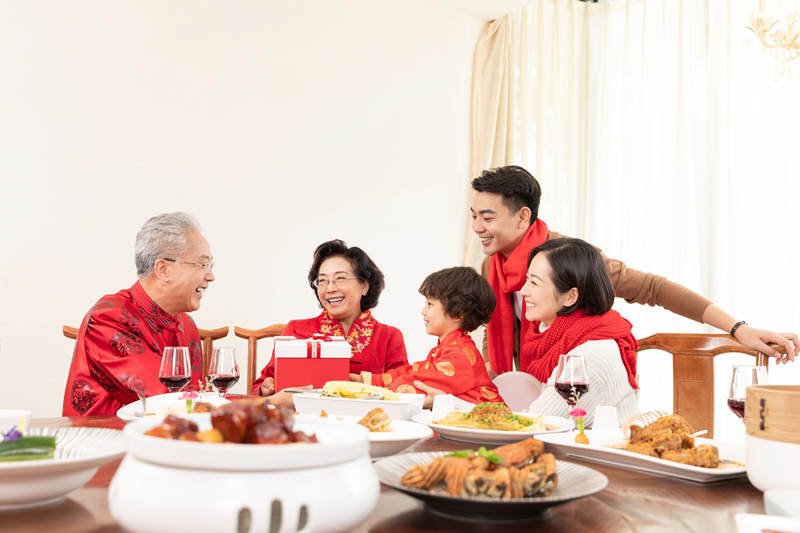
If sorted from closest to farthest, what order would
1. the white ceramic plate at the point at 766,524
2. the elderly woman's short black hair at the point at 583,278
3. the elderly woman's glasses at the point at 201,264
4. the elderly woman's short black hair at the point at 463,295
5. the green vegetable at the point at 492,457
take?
the white ceramic plate at the point at 766,524, the green vegetable at the point at 492,457, the elderly woman's short black hair at the point at 583,278, the elderly woman's glasses at the point at 201,264, the elderly woman's short black hair at the point at 463,295

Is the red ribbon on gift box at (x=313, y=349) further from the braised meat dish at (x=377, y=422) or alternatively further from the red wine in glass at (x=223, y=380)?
the braised meat dish at (x=377, y=422)

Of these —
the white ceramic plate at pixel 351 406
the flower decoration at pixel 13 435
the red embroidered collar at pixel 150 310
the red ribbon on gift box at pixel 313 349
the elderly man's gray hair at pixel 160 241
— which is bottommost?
the white ceramic plate at pixel 351 406

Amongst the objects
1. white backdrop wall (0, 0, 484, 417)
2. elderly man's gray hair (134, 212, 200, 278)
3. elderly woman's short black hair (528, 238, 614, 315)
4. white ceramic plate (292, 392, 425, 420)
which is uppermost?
white backdrop wall (0, 0, 484, 417)

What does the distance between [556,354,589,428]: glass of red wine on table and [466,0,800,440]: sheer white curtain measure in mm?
2864

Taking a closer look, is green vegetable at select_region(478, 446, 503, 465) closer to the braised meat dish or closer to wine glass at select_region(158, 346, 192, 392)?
the braised meat dish

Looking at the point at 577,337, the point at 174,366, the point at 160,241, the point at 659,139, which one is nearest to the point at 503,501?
the point at 174,366

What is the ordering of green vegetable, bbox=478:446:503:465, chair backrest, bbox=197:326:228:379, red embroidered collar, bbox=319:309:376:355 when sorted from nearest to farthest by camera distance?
green vegetable, bbox=478:446:503:465 < red embroidered collar, bbox=319:309:376:355 < chair backrest, bbox=197:326:228:379

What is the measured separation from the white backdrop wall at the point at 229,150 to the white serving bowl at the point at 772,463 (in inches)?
128

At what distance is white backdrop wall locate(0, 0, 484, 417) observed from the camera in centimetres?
332

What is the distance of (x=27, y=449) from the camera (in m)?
0.76

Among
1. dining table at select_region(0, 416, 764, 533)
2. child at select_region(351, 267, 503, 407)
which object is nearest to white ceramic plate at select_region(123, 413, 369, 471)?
dining table at select_region(0, 416, 764, 533)

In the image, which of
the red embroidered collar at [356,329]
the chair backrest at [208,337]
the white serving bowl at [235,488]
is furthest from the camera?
the chair backrest at [208,337]

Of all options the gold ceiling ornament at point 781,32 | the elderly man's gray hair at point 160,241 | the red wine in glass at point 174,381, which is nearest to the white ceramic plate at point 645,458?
the red wine in glass at point 174,381

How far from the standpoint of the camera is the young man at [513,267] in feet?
9.37
